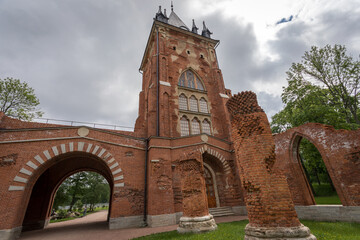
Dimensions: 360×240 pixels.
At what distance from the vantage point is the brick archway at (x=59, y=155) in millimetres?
9977

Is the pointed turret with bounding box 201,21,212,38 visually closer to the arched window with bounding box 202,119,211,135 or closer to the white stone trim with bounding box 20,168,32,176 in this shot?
the arched window with bounding box 202,119,211,135

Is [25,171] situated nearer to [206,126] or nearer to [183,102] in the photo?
[183,102]

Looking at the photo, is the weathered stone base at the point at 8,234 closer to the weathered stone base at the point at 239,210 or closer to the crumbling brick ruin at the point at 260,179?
the crumbling brick ruin at the point at 260,179

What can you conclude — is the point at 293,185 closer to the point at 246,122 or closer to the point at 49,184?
the point at 246,122

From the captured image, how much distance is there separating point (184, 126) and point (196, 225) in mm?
10749

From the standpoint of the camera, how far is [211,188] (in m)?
15.1

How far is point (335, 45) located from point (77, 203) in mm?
49287

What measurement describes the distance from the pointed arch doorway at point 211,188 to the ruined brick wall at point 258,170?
1084 cm

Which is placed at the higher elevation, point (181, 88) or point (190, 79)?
point (190, 79)

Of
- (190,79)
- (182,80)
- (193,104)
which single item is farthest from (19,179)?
(190,79)

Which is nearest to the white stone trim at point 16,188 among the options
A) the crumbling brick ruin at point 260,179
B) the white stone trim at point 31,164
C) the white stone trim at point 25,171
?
the white stone trim at point 25,171

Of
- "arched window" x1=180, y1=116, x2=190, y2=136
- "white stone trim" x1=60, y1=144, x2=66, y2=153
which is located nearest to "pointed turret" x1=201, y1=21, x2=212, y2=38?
"arched window" x1=180, y1=116, x2=190, y2=136

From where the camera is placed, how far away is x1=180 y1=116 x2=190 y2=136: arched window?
17.3 m

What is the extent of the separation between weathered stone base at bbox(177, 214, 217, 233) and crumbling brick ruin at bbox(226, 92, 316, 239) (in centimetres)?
378
